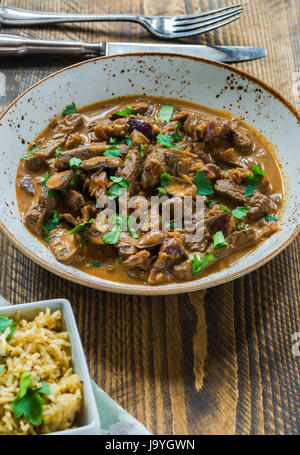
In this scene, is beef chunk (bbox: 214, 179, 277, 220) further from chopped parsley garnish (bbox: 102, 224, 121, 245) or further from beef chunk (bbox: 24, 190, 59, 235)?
beef chunk (bbox: 24, 190, 59, 235)

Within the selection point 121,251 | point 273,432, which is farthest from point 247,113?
point 273,432

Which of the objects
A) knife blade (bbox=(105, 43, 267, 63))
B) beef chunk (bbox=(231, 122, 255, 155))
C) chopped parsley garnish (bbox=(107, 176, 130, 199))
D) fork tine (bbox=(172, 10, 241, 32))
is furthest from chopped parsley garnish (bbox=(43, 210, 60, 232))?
fork tine (bbox=(172, 10, 241, 32))

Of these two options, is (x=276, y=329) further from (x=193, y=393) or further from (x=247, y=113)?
(x=247, y=113)

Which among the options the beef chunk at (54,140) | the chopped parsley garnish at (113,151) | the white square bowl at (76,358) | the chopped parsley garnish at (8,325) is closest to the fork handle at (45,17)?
the beef chunk at (54,140)

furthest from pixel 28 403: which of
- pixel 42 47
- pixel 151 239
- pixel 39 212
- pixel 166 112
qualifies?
pixel 42 47

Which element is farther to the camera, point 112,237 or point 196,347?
point 112,237

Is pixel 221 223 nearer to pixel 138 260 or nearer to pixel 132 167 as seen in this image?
pixel 138 260
